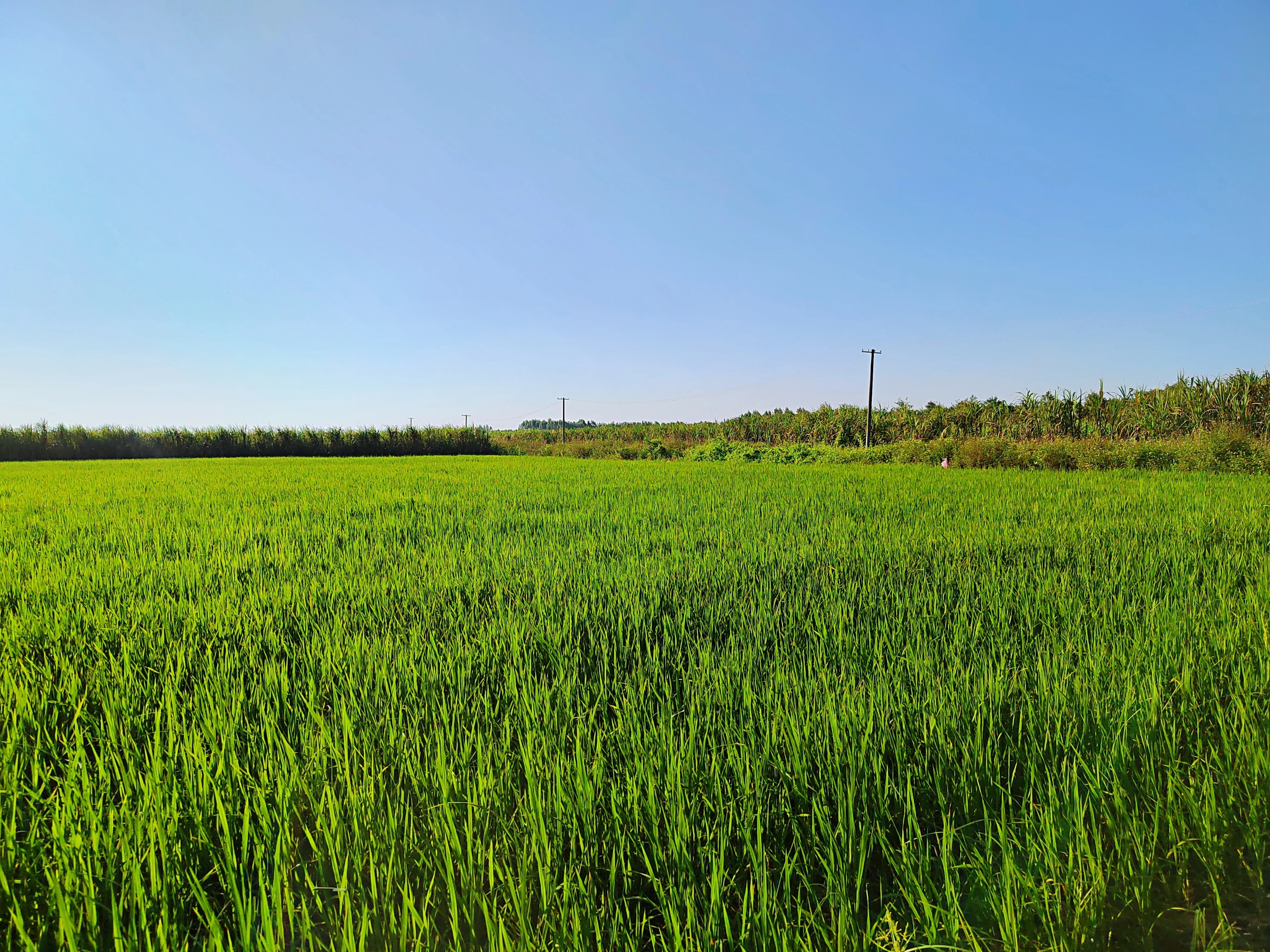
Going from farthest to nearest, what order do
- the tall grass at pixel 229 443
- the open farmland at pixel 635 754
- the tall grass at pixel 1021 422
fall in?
the tall grass at pixel 229 443 < the tall grass at pixel 1021 422 < the open farmland at pixel 635 754

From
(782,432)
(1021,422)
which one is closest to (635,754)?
(1021,422)

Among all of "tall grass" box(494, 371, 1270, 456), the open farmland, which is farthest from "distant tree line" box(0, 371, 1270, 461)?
the open farmland

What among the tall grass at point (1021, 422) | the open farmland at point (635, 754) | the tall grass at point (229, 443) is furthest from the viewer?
the tall grass at point (229, 443)

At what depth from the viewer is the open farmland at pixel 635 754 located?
42.1 inches

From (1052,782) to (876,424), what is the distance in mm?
31192

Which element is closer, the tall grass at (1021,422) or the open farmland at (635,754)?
the open farmland at (635,754)

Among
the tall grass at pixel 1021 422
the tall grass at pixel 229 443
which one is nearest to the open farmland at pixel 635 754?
the tall grass at pixel 1021 422

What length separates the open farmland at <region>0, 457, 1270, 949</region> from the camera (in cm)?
107

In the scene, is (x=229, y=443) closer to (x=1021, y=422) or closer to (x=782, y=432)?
(x=782, y=432)

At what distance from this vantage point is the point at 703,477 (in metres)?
11.2

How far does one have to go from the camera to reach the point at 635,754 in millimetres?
1470

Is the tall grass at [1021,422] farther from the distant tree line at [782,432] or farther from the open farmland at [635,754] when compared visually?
the open farmland at [635,754]

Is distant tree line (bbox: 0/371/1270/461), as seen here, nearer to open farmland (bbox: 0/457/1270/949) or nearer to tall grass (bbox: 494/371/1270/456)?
tall grass (bbox: 494/371/1270/456)

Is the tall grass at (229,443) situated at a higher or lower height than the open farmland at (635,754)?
higher
